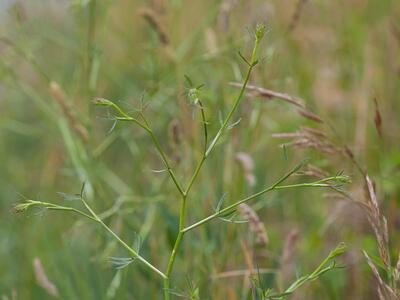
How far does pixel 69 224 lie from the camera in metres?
2.45

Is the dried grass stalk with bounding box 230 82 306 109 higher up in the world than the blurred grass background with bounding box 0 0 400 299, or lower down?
higher up

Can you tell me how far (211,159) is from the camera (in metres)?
2.27

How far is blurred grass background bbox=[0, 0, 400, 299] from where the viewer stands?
197 cm

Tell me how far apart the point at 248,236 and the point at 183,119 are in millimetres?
348

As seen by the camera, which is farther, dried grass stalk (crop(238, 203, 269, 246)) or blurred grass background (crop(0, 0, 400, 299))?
blurred grass background (crop(0, 0, 400, 299))

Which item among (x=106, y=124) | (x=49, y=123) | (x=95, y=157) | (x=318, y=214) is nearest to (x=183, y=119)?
(x=95, y=157)

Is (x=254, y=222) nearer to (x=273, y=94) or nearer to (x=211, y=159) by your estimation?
(x=273, y=94)

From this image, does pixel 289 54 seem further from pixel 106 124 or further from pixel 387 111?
pixel 106 124

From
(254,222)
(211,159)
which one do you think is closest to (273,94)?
(254,222)

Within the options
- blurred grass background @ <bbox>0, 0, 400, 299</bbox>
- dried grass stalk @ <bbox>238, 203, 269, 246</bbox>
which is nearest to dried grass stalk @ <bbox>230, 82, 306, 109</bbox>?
blurred grass background @ <bbox>0, 0, 400, 299</bbox>

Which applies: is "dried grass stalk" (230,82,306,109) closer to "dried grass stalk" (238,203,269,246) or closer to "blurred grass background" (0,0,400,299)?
"blurred grass background" (0,0,400,299)

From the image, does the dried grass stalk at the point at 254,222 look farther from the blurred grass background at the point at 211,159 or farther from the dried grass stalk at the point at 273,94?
the dried grass stalk at the point at 273,94

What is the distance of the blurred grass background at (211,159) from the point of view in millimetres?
1966

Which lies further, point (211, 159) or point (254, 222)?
point (211, 159)
